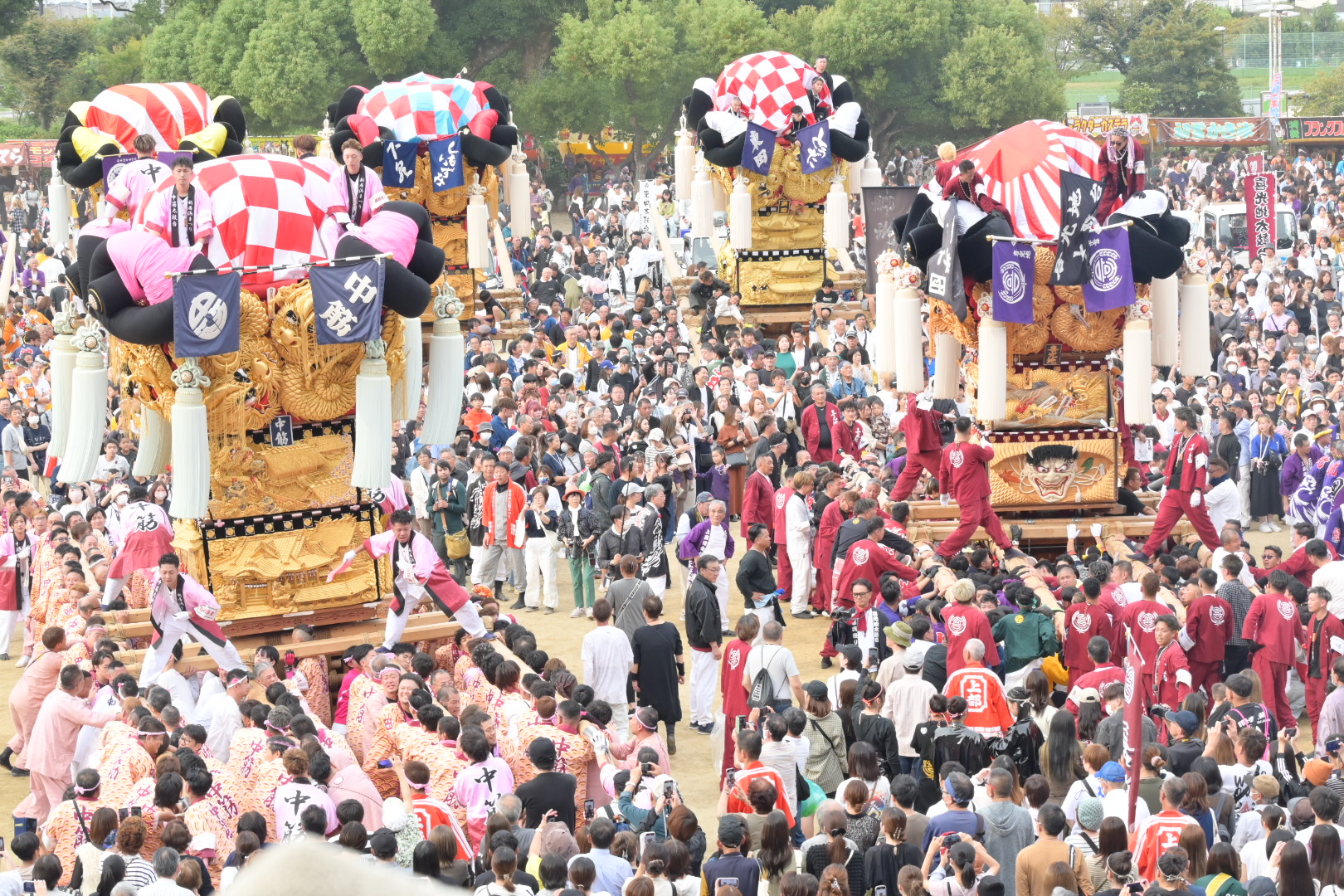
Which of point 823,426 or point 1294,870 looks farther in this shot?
point 823,426

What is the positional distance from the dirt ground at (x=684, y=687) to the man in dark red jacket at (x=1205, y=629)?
1248 millimetres

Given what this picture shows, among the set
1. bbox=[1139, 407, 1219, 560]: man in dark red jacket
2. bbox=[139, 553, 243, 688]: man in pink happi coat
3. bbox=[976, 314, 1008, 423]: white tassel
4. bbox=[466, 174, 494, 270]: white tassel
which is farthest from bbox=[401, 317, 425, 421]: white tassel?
bbox=[466, 174, 494, 270]: white tassel

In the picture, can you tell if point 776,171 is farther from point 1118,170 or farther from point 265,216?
point 265,216

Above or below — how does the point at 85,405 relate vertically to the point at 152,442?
above

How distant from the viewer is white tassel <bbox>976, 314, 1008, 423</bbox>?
51.2 ft

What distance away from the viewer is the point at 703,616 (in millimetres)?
13234

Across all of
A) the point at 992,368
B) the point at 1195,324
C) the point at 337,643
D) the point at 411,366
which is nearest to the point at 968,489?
the point at 992,368

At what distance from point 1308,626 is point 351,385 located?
7076 mm

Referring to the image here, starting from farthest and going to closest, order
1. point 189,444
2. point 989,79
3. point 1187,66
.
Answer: point 1187,66 → point 989,79 → point 189,444

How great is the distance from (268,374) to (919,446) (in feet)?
19.8

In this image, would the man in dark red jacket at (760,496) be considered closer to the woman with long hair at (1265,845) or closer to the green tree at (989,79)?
the woman with long hair at (1265,845)

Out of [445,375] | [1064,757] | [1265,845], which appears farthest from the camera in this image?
[445,375]

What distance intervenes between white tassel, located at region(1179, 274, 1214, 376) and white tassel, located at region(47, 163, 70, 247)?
13.7 meters

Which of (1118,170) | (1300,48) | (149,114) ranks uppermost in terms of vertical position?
(1300,48)
